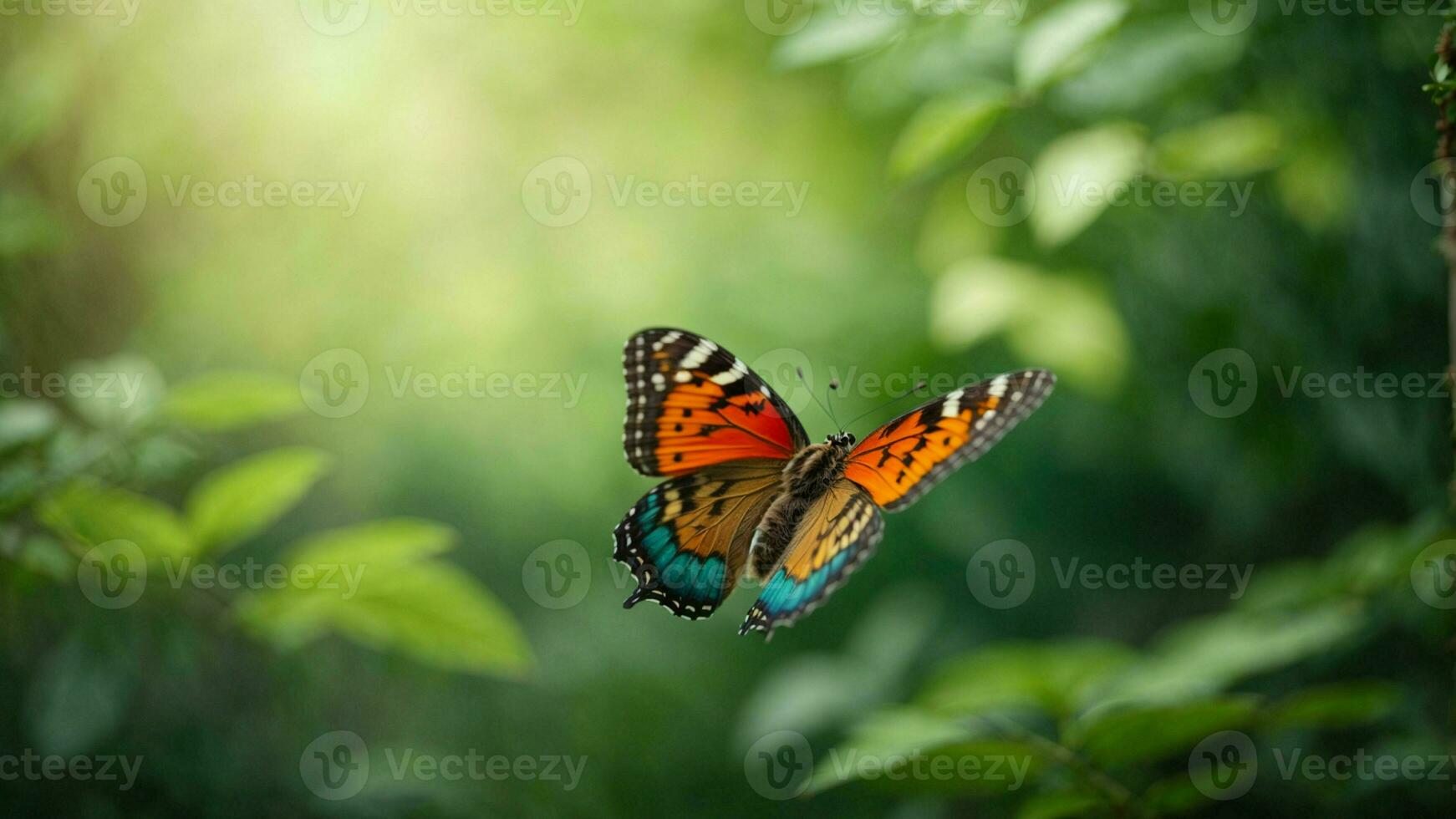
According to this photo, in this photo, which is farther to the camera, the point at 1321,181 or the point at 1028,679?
the point at 1321,181

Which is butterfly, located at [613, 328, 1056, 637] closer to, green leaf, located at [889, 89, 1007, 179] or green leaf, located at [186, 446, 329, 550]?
green leaf, located at [889, 89, 1007, 179]

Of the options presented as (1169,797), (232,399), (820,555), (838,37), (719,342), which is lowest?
(1169,797)

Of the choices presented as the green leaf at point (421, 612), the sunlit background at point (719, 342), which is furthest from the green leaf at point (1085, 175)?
the green leaf at point (421, 612)

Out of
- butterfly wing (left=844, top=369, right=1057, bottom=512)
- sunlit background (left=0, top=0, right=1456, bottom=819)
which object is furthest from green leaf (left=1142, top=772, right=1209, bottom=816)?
butterfly wing (left=844, top=369, right=1057, bottom=512)

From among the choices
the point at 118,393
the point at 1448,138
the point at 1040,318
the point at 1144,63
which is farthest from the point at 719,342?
the point at 1448,138

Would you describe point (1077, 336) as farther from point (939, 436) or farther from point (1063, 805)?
point (1063, 805)

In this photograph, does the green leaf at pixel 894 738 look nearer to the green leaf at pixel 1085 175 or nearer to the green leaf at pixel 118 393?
the green leaf at pixel 1085 175

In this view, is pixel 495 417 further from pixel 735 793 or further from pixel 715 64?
pixel 735 793
